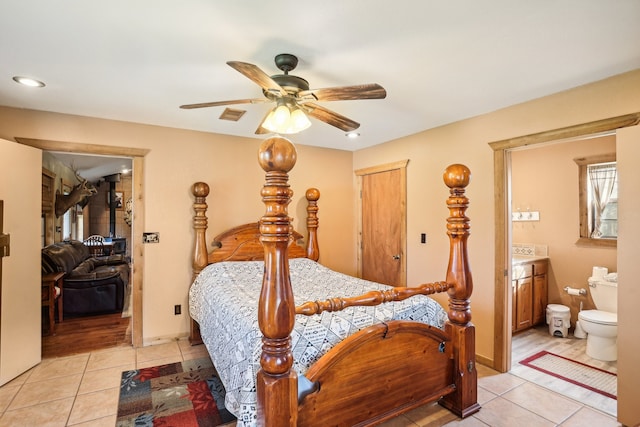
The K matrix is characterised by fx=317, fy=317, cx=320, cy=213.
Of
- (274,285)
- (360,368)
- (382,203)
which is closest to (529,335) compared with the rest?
(382,203)

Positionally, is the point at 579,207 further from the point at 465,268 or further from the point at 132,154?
the point at 132,154

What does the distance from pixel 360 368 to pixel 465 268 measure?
3.30ft

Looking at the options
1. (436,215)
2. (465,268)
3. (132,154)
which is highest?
(132,154)

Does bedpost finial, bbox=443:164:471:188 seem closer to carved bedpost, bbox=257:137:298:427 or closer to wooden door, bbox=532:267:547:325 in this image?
carved bedpost, bbox=257:137:298:427

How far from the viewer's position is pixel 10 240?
268 cm

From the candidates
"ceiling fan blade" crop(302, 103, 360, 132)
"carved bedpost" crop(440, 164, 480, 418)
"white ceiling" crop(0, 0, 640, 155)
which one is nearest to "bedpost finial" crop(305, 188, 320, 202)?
"white ceiling" crop(0, 0, 640, 155)

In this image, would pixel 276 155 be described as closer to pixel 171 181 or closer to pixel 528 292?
pixel 171 181

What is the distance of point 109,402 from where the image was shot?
237cm

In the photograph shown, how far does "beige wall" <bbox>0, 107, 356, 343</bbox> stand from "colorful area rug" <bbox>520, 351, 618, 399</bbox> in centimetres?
336

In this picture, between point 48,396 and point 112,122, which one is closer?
point 48,396

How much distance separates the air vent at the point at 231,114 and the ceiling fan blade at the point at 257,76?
1190mm

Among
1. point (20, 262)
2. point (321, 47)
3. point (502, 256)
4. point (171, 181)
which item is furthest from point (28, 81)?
point (502, 256)

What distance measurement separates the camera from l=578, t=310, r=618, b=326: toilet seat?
9.72 ft

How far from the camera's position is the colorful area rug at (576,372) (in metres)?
2.60
